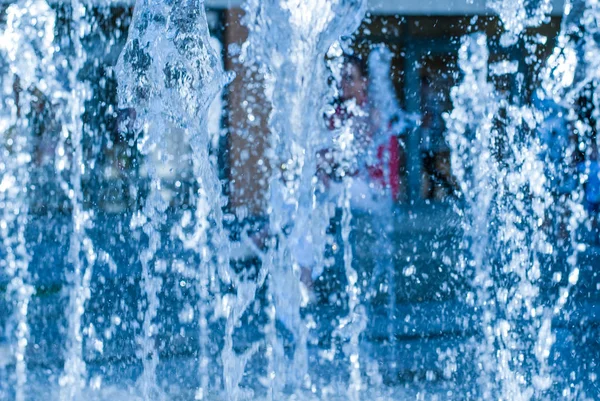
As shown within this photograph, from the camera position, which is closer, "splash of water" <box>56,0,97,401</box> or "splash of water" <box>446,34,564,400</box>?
"splash of water" <box>446,34,564,400</box>

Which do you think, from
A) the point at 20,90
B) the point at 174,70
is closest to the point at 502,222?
the point at 174,70

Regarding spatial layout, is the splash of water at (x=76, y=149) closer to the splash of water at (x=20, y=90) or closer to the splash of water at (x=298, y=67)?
the splash of water at (x=20, y=90)

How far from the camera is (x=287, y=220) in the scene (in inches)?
168

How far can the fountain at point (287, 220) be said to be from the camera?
10.5 ft

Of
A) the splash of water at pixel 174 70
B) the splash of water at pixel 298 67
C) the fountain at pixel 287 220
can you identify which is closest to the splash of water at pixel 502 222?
the fountain at pixel 287 220

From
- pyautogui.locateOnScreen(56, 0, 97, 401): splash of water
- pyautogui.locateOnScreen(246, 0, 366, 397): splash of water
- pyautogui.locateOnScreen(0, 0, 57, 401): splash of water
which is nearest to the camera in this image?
pyautogui.locateOnScreen(246, 0, 366, 397): splash of water

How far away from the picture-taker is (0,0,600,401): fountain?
126 inches

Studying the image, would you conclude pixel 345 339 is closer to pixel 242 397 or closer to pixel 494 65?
pixel 242 397

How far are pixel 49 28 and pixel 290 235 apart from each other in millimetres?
4550

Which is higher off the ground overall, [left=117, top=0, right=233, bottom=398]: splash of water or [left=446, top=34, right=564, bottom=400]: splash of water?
[left=117, top=0, right=233, bottom=398]: splash of water

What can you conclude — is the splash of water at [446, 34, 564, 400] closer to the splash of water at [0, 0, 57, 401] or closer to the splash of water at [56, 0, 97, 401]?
the splash of water at [56, 0, 97, 401]

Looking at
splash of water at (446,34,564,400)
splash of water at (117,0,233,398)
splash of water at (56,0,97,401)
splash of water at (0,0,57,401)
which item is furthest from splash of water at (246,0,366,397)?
splash of water at (0,0,57,401)

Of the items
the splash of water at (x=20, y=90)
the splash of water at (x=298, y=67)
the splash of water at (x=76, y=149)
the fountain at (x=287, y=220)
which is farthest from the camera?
the splash of water at (x=20, y=90)

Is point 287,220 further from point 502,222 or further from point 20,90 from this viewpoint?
point 20,90
